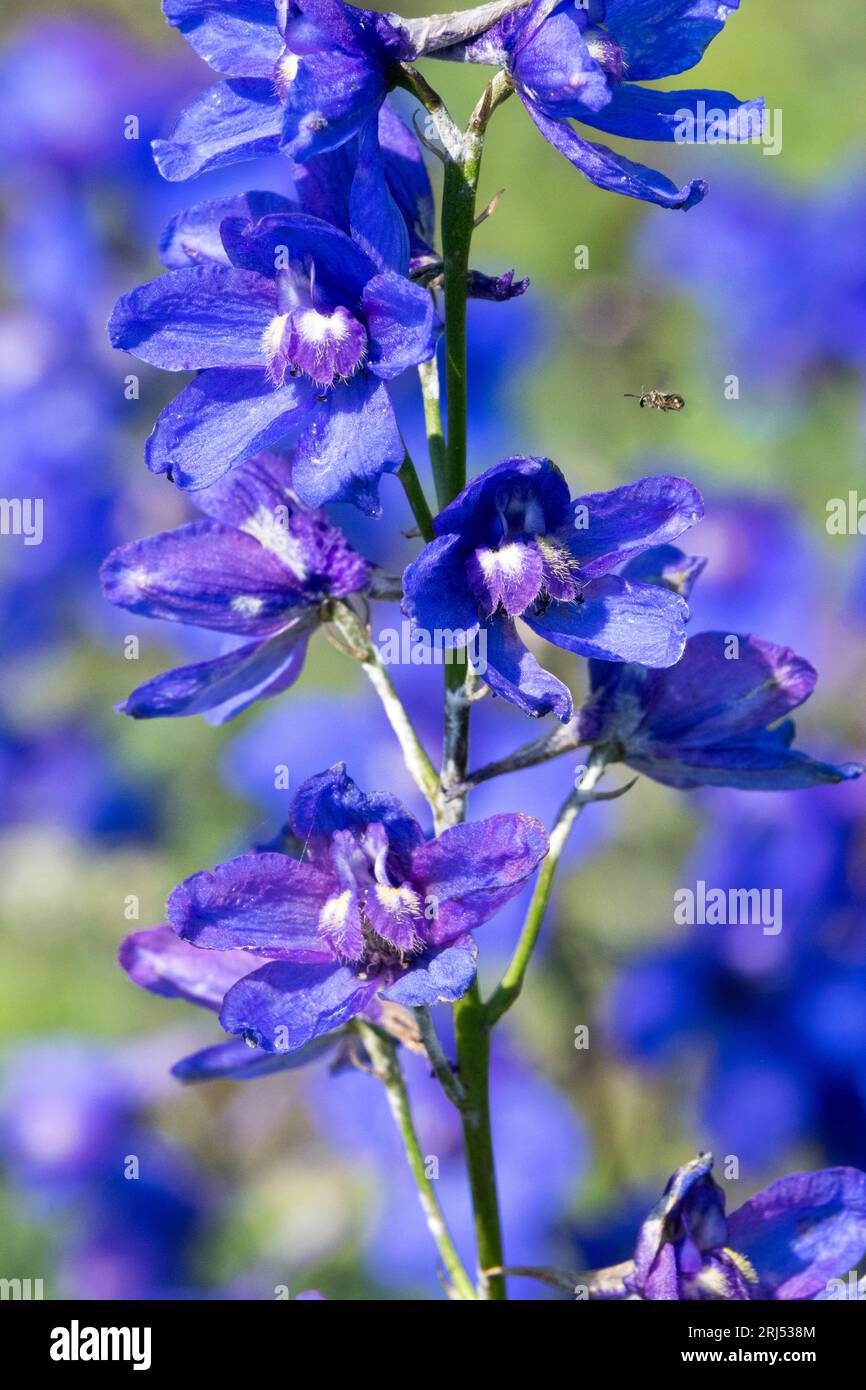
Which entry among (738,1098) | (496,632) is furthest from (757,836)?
(496,632)

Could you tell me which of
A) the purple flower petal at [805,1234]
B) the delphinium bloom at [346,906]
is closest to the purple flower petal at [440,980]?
the delphinium bloom at [346,906]

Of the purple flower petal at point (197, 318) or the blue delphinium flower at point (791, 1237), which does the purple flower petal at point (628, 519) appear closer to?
the purple flower petal at point (197, 318)

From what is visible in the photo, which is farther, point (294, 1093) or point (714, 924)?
point (294, 1093)

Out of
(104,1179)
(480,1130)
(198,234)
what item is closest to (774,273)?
(104,1179)

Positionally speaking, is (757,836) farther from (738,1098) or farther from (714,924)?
(738,1098)

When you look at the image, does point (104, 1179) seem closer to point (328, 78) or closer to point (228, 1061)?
point (228, 1061)

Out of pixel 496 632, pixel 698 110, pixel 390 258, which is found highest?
pixel 698 110

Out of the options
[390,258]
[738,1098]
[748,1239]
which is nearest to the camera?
[390,258]

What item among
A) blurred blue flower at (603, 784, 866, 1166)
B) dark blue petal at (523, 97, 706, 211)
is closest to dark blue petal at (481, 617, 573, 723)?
dark blue petal at (523, 97, 706, 211)
